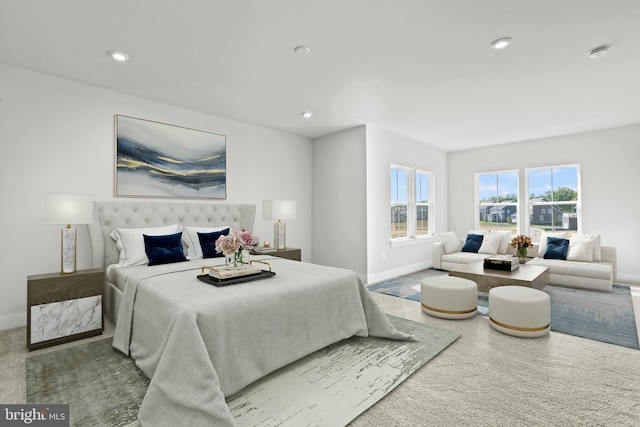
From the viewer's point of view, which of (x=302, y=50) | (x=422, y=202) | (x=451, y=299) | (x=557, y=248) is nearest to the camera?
(x=302, y=50)

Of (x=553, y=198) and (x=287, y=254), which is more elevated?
(x=553, y=198)

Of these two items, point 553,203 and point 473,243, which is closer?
point 553,203

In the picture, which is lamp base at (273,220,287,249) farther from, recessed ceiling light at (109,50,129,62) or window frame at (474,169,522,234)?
A: window frame at (474,169,522,234)

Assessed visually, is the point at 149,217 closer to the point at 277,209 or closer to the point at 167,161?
the point at 167,161

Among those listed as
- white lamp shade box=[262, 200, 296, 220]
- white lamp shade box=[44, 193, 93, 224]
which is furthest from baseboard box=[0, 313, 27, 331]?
white lamp shade box=[262, 200, 296, 220]

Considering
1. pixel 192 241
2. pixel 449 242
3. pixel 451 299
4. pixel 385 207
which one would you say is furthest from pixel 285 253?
pixel 449 242

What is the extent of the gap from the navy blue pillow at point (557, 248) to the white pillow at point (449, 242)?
146 cm

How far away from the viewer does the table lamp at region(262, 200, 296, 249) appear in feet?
15.2

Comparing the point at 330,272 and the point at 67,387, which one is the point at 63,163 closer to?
the point at 67,387

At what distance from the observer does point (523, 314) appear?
2.81m

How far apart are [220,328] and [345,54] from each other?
8.28 feet

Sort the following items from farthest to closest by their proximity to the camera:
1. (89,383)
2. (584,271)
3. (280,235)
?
(280,235), (584,271), (89,383)

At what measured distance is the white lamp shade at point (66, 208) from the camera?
278 cm

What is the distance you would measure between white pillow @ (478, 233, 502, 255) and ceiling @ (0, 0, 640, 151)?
2.34 meters
